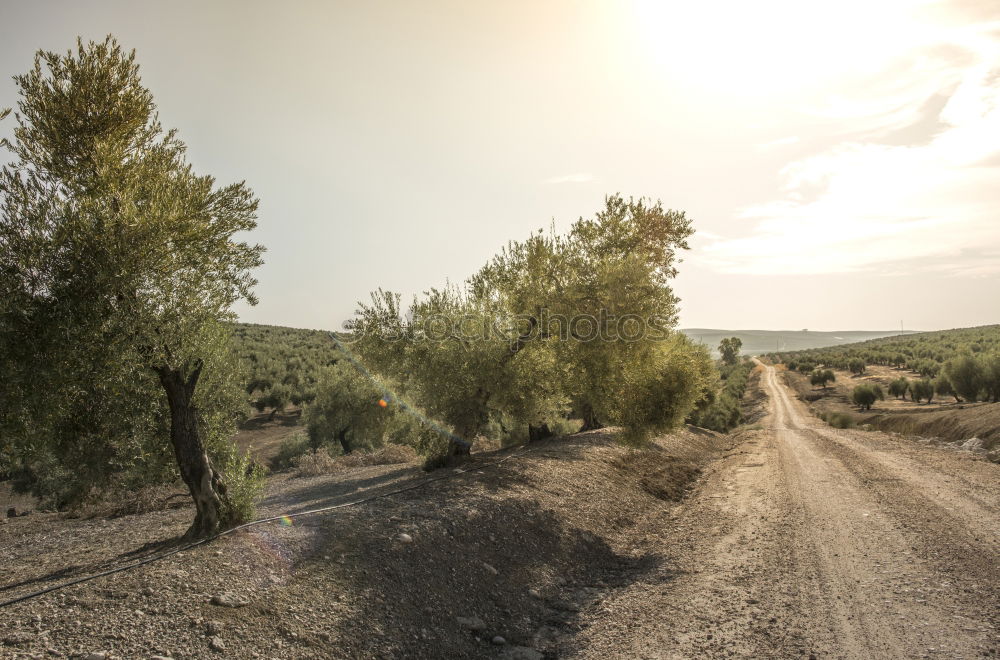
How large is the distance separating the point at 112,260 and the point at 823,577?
42.5 feet

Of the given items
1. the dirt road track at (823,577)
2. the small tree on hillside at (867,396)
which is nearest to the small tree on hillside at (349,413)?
the dirt road track at (823,577)

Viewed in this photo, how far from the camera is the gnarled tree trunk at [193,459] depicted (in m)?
9.69

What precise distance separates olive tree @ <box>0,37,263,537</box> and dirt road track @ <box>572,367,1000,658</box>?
27.1ft

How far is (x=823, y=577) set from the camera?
941 cm

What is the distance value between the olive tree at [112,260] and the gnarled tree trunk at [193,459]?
20 mm

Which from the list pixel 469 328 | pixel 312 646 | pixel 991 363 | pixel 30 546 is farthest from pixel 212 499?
pixel 991 363

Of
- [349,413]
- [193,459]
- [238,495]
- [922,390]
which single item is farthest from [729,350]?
[193,459]

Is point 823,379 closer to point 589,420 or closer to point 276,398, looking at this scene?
point 589,420

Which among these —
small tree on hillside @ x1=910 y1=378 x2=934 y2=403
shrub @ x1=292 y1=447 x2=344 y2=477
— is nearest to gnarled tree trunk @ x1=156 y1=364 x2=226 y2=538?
shrub @ x1=292 y1=447 x2=344 y2=477

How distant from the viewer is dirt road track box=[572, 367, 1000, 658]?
7.20 metres

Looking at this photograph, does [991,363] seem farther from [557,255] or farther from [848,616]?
[848,616]

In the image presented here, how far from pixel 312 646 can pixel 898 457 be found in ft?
88.2

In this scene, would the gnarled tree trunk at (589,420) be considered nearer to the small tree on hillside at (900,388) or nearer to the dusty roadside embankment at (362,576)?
the dusty roadside embankment at (362,576)

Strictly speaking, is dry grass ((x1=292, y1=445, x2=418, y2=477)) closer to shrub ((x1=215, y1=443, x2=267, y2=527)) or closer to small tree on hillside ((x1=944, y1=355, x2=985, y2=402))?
shrub ((x1=215, y1=443, x2=267, y2=527))
